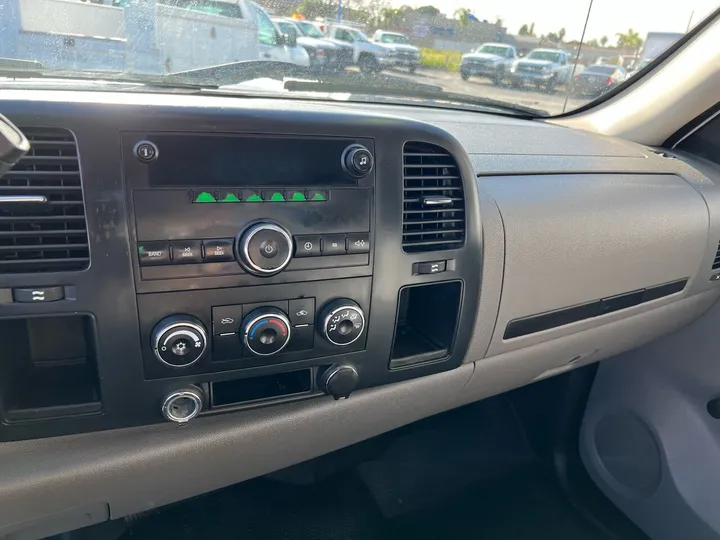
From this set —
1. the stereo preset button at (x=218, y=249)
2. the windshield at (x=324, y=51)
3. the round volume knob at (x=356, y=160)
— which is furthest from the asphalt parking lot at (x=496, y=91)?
the stereo preset button at (x=218, y=249)

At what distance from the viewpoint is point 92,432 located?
3.61ft

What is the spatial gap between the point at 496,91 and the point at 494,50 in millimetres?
146

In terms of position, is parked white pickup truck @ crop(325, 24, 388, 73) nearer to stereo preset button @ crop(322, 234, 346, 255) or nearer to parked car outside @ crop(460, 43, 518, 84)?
parked car outside @ crop(460, 43, 518, 84)

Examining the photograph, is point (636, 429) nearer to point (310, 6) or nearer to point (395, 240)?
point (395, 240)

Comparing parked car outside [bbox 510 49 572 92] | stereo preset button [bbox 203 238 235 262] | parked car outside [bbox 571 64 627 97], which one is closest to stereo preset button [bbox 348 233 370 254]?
stereo preset button [bbox 203 238 235 262]

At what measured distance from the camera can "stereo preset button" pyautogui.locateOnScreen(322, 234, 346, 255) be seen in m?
1.12

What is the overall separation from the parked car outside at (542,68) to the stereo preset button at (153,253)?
4.98 feet

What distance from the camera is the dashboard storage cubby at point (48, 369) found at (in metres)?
1.03

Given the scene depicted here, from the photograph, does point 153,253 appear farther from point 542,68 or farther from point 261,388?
point 542,68

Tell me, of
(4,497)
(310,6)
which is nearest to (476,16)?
(310,6)

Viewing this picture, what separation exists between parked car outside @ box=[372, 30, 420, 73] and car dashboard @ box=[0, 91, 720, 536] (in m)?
0.50

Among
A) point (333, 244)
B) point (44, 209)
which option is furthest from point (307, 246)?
point (44, 209)

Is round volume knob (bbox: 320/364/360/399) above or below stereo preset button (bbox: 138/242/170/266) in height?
below

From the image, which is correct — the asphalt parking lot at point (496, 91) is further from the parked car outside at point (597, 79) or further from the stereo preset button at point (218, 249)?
the stereo preset button at point (218, 249)
